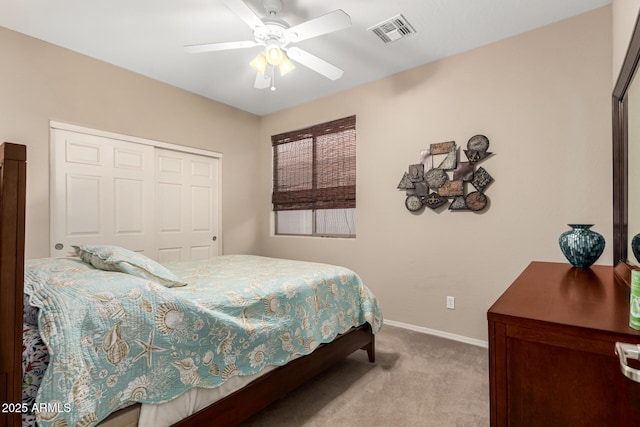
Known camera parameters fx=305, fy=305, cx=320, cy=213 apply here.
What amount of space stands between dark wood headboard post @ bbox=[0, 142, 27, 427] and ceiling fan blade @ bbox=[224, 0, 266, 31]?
4.65 ft

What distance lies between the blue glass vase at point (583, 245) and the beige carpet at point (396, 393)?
1014mm

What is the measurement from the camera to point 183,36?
263cm

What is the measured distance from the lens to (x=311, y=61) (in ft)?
7.95

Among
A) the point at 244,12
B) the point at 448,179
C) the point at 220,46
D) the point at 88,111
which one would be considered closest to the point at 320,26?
the point at 244,12

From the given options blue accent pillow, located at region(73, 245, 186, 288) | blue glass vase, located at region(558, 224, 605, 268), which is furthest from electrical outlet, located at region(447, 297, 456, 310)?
blue accent pillow, located at region(73, 245, 186, 288)

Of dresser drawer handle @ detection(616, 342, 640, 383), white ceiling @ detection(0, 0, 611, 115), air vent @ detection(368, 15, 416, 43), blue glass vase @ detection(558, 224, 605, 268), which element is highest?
white ceiling @ detection(0, 0, 611, 115)

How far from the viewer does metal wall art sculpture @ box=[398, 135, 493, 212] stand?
2.76 meters

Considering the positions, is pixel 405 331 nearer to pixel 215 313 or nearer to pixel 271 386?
pixel 271 386

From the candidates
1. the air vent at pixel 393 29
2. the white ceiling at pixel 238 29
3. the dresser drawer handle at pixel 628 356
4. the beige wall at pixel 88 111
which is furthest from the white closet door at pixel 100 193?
the dresser drawer handle at pixel 628 356

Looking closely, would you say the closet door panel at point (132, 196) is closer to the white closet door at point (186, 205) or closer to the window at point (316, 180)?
the white closet door at point (186, 205)

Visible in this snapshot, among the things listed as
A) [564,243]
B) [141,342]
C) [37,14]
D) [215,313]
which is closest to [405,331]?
[564,243]

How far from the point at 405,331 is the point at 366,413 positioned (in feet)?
4.81

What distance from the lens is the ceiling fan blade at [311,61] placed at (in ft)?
7.59

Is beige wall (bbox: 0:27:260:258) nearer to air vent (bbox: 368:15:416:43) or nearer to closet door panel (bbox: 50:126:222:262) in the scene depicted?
closet door panel (bbox: 50:126:222:262)
